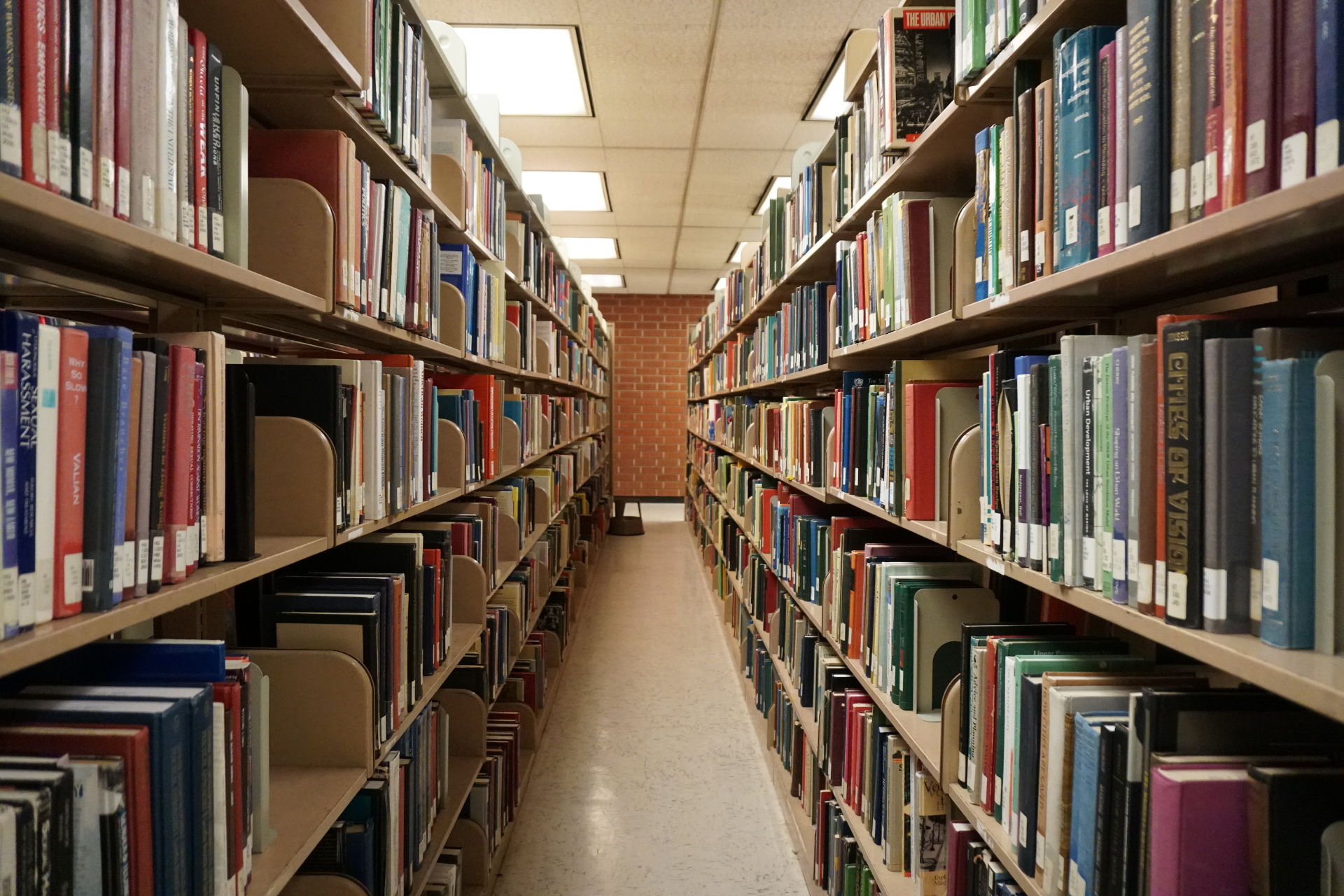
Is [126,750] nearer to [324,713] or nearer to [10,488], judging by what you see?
[10,488]

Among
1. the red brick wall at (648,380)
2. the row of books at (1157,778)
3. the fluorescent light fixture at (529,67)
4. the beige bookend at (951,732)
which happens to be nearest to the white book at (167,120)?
the row of books at (1157,778)

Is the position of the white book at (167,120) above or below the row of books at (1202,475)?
above

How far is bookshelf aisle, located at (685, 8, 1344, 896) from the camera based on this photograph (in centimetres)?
70

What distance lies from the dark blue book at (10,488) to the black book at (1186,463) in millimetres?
1044

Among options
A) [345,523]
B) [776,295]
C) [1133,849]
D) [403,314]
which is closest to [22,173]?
[345,523]

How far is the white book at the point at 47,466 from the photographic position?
2.18ft

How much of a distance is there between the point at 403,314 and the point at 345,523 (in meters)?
0.58

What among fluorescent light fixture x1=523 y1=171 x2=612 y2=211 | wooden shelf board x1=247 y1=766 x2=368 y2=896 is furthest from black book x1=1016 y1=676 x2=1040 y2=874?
fluorescent light fixture x1=523 y1=171 x2=612 y2=211

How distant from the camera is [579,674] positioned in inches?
159

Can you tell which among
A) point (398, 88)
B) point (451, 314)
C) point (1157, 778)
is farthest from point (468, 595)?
point (1157, 778)

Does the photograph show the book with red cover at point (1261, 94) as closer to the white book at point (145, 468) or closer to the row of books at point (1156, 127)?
the row of books at point (1156, 127)

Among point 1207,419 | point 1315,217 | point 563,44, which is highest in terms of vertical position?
point 563,44

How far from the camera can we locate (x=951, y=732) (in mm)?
1295

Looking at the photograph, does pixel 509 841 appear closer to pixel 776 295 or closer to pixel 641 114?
pixel 776 295
